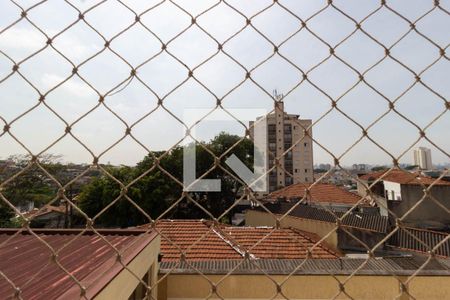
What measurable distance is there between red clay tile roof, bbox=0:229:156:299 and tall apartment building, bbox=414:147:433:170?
995 mm

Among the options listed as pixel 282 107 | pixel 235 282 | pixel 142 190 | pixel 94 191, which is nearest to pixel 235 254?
pixel 235 282

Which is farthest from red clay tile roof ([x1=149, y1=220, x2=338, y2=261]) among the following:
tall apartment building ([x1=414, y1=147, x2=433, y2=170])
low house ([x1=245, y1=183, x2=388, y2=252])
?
tall apartment building ([x1=414, y1=147, x2=433, y2=170])

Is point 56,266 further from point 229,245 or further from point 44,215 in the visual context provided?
point 44,215

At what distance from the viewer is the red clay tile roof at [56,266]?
1.63 meters

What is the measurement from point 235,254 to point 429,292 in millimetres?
3401

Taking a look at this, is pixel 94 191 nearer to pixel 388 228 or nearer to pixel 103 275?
pixel 388 228

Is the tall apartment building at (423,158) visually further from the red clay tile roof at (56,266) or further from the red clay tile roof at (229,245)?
the red clay tile roof at (229,245)

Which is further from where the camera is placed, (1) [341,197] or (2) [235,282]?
(1) [341,197]

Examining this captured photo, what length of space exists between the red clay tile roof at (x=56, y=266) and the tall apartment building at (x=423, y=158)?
3.26ft

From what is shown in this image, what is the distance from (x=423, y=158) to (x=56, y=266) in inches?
82.7

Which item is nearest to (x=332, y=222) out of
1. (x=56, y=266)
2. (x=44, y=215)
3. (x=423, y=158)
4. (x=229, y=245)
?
(x=229, y=245)

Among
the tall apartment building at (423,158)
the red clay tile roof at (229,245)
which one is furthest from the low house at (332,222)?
the tall apartment building at (423,158)

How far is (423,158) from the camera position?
1.10m

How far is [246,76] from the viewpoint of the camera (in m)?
0.94
